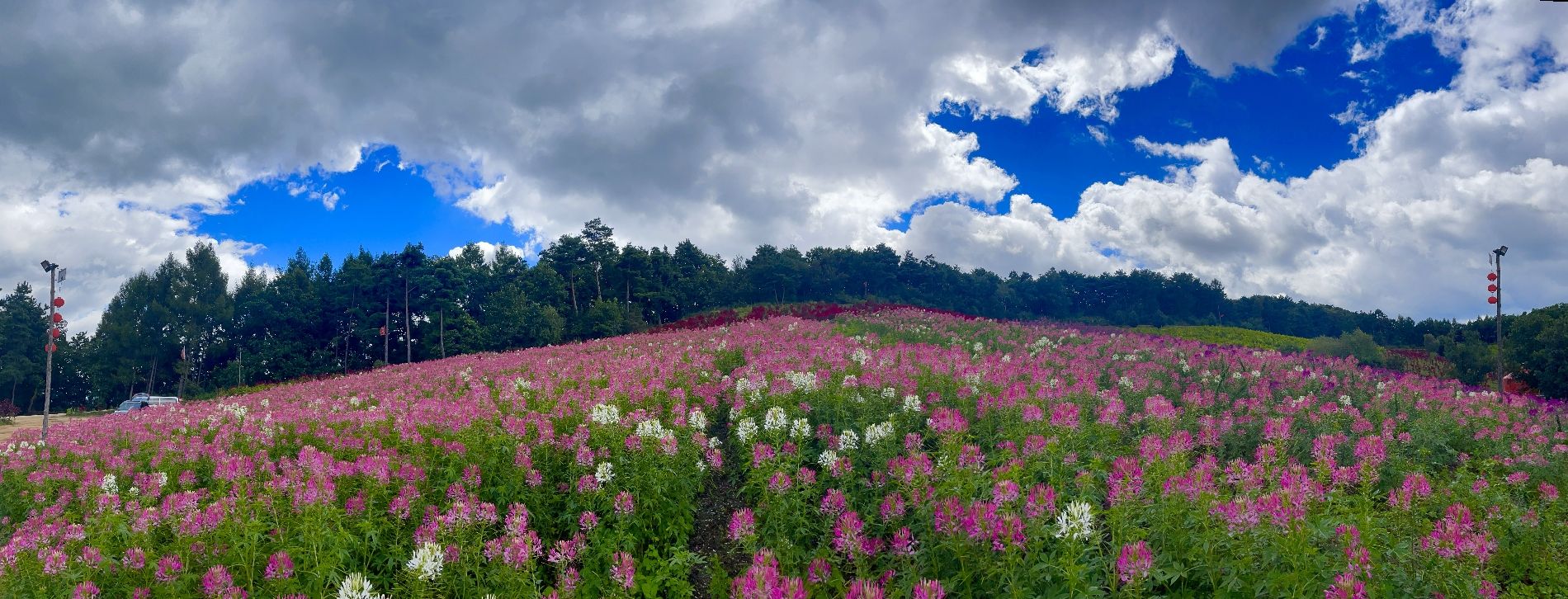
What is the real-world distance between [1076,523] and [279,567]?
4836 mm

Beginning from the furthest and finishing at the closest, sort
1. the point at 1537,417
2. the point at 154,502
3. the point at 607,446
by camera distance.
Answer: the point at 1537,417 < the point at 154,502 < the point at 607,446

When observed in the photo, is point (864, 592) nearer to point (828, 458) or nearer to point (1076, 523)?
point (1076, 523)

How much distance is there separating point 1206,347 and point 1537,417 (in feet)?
19.9

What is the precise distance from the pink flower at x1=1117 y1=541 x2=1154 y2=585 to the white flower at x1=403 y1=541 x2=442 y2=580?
149 inches

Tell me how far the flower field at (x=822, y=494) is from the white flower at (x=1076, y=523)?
0.02 meters

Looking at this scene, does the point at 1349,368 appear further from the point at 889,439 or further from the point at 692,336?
the point at 692,336

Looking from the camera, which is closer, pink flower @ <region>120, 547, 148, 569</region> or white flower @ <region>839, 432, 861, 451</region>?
pink flower @ <region>120, 547, 148, 569</region>

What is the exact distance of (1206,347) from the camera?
52.4 ft

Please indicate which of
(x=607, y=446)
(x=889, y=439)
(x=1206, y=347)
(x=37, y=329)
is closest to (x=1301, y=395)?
(x=1206, y=347)

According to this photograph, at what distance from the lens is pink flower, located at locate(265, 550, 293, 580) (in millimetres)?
4449

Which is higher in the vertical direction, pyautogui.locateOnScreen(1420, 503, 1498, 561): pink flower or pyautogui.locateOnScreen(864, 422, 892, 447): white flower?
pyautogui.locateOnScreen(864, 422, 892, 447): white flower

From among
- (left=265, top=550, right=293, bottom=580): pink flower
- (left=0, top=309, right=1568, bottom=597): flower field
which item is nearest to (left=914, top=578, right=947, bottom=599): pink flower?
(left=0, top=309, right=1568, bottom=597): flower field

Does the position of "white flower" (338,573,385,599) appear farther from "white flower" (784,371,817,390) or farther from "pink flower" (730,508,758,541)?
"white flower" (784,371,817,390)

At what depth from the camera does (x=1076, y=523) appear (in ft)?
12.1
